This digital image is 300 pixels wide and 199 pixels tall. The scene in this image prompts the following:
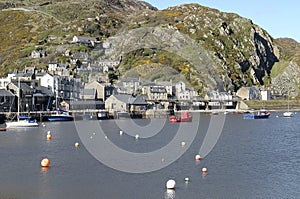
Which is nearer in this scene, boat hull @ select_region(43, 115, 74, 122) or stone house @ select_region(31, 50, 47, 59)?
boat hull @ select_region(43, 115, 74, 122)

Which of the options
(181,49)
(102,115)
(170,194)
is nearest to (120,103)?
(102,115)

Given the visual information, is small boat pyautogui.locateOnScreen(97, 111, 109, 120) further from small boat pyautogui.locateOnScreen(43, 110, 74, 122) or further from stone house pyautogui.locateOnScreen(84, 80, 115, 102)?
stone house pyautogui.locateOnScreen(84, 80, 115, 102)

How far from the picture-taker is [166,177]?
28656mm

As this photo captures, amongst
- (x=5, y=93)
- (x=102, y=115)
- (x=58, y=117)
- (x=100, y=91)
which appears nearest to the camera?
(x=5, y=93)

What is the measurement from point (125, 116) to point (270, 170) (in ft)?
212

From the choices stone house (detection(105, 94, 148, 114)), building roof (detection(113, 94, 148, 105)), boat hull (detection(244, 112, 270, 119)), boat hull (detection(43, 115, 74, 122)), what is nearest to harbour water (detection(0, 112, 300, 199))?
boat hull (detection(43, 115, 74, 122))

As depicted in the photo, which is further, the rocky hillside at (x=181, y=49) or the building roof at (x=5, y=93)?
the rocky hillside at (x=181, y=49)

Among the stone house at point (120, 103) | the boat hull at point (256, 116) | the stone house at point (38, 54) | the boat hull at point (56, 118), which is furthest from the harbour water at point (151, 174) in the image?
the stone house at point (38, 54)

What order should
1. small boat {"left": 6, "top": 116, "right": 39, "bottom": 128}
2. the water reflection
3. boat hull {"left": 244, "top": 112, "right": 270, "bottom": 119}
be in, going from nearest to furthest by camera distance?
1. the water reflection
2. small boat {"left": 6, "top": 116, "right": 39, "bottom": 128}
3. boat hull {"left": 244, "top": 112, "right": 270, "bottom": 119}

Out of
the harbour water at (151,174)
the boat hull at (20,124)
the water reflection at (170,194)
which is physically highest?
the boat hull at (20,124)

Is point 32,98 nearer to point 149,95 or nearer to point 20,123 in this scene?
point 20,123

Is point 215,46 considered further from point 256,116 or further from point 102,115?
point 102,115

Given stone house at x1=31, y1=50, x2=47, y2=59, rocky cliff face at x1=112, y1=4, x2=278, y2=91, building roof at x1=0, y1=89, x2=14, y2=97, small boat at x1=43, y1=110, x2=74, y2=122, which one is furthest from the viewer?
rocky cliff face at x1=112, y1=4, x2=278, y2=91

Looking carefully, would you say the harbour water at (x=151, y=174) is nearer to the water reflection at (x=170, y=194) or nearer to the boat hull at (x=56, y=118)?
the water reflection at (x=170, y=194)
